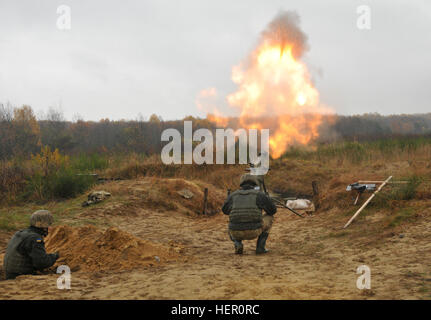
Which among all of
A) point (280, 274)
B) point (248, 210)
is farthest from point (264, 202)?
point (280, 274)

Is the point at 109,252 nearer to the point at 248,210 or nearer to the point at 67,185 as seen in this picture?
the point at 248,210

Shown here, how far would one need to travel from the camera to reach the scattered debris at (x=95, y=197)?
1385 cm

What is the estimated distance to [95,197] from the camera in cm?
1417

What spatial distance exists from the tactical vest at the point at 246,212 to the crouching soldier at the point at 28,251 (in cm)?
334

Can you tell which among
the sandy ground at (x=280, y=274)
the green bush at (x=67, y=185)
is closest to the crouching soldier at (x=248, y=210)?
the sandy ground at (x=280, y=274)

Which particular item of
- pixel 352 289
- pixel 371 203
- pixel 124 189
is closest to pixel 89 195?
pixel 124 189

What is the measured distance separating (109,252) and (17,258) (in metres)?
1.67

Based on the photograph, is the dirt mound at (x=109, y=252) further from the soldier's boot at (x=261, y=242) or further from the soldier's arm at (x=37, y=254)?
the soldier's boot at (x=261, y=242)

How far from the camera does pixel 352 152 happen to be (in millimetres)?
23594

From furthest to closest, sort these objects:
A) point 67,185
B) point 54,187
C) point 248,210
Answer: point 67,185
point 54,187
point 248,210

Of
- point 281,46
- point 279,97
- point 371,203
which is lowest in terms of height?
point 371,203
